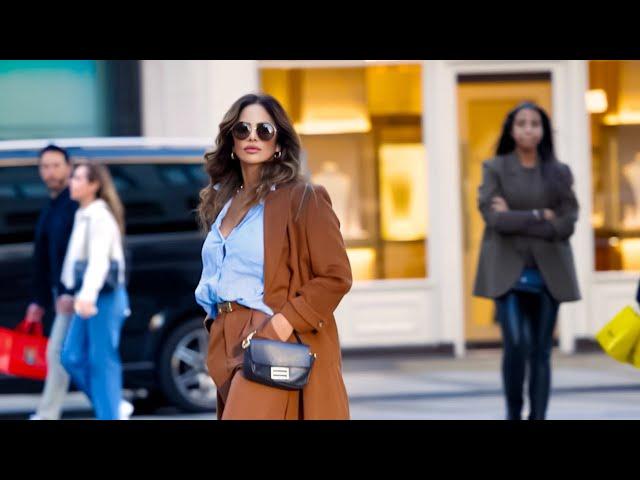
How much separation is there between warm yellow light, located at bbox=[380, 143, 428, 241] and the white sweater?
4.92 m

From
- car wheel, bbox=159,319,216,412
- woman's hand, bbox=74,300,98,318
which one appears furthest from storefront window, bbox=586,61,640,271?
woman's hand, bbox=74,300,98,318

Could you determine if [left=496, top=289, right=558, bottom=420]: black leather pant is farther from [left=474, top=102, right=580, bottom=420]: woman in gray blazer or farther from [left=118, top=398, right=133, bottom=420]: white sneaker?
[left=118, top=398, right=133, bottom=420]: white sneaker

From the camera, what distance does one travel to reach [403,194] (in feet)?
45.3

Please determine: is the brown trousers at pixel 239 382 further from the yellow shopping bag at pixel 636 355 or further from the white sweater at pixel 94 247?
the white sweater at pixel 94 247

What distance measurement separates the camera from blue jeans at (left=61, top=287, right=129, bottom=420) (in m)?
9.07

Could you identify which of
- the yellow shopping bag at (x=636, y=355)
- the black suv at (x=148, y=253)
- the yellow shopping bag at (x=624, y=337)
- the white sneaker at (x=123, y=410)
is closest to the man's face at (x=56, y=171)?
the black suv at (x=148, y=253)

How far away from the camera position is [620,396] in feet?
35.6

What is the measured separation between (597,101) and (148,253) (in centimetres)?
527

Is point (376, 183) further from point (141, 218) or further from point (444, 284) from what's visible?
point (141, 218)

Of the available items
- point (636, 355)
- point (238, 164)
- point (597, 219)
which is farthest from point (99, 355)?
point (597, 219)

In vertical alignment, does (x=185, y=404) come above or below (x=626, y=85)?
below
